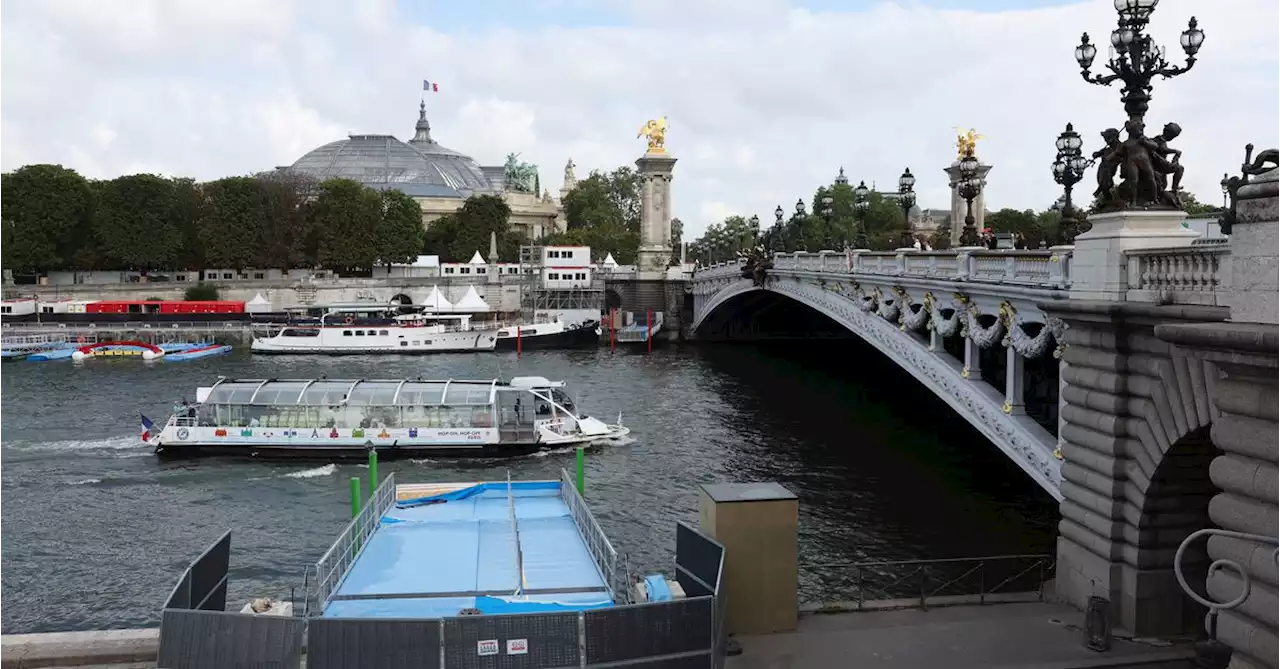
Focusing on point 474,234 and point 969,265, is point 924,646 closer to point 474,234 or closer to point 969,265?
point 969,265

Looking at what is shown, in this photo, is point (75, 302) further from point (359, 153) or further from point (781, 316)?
point (359, 153)

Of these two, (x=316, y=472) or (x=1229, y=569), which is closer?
(x=1229, y=569)

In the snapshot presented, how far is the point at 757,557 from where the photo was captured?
46.5 feet

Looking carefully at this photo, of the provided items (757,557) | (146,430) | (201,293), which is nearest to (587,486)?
(146,430)

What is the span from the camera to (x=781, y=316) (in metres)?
80.1

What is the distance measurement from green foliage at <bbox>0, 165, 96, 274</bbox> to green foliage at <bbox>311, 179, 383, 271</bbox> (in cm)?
1975

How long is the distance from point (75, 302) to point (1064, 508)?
3485 inches

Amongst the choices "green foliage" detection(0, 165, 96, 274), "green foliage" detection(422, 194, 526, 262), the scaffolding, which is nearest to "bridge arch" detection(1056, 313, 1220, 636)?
the scaffolding

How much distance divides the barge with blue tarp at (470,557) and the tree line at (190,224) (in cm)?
8833

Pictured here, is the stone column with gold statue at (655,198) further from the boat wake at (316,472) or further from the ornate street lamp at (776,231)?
the boat wake at (316,472)

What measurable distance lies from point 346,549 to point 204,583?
9.20ft

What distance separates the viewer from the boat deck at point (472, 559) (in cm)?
1393

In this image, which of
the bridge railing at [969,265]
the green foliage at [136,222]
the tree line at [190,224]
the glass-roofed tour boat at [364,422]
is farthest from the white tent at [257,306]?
the bridge railing at [969,265]

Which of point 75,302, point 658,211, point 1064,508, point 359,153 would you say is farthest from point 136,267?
point 1064,508
